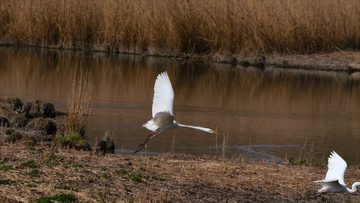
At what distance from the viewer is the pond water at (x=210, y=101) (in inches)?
524

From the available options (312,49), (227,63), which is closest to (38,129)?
(227,63)

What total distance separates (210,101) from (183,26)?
9594 millimetres

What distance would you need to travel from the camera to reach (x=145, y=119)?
49.6ft

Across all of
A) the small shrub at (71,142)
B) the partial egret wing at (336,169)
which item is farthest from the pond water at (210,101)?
the partial egret wing at (336,169)

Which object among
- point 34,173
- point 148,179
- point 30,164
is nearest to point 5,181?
point 34,173

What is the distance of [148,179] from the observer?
26.7ft

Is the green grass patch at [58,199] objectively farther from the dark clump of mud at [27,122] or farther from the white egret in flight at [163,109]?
the dark clump of mud at [27,122]

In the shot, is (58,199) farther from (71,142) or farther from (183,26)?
(183,26)

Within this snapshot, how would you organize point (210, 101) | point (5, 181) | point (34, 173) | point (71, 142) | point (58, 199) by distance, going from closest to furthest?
point (58, 199) → point (5, 181) → point (34, 173) → point (71, 142) → point (210, 101)

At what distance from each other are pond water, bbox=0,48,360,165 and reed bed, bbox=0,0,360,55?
1.18 metres

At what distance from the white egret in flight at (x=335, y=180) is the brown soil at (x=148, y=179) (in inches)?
17.9

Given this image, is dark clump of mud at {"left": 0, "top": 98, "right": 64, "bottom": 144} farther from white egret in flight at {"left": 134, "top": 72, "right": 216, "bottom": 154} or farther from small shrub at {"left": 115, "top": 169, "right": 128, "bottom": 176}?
small shrub at {"left": 115, "top": 169, "right": 128, "bottom": 176}

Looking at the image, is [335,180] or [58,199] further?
[335,180]

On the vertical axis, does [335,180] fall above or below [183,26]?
below
